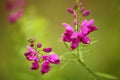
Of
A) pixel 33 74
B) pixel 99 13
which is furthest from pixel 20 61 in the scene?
pixel 99 13

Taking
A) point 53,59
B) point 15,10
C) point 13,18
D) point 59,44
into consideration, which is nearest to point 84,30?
point 53,59

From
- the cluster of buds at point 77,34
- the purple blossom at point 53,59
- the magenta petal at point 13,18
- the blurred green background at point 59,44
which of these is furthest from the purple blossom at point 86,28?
the magenta petal at point 13,18

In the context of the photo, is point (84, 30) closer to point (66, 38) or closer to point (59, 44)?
point (66, 38)

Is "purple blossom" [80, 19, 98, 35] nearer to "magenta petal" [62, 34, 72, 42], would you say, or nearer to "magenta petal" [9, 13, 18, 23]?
"magenta petal" [62, 34, 72, 42]

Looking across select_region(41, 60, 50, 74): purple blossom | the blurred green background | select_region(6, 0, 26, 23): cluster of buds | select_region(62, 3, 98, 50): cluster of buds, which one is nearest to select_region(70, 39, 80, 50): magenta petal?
select_region(62, 3, 98, 50): cluster of buds

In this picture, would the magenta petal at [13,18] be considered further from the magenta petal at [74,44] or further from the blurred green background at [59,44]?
the magenta petal at [74,44]

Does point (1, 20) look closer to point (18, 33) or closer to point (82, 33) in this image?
point (18, 33)
